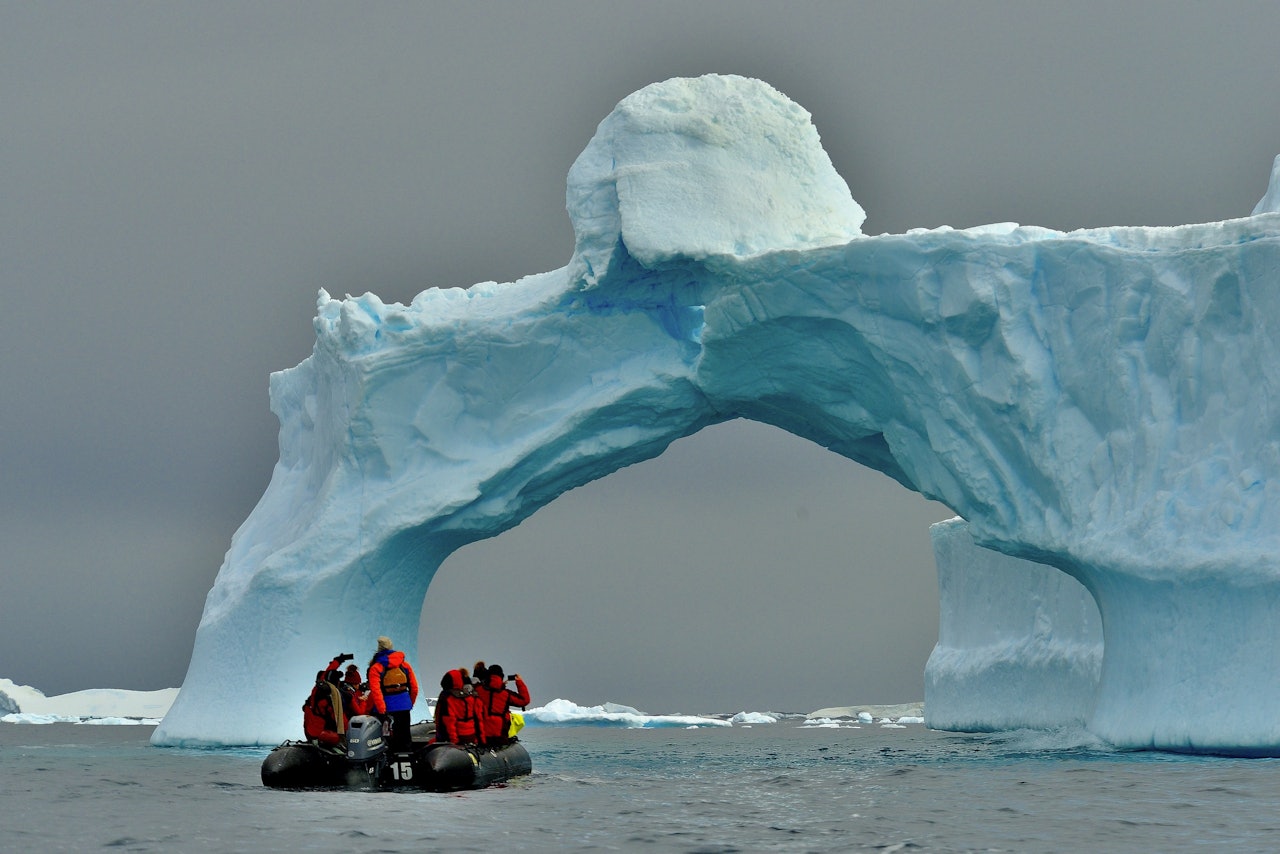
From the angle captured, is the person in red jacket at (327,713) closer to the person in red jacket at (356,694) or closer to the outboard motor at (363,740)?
the person in red jacket at (356,694)

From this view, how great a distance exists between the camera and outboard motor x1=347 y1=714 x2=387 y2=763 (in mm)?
15328

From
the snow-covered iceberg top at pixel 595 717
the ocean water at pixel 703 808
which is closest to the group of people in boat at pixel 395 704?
the ocean water at pixel 703 808

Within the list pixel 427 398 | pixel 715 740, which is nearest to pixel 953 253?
pixel 427 398

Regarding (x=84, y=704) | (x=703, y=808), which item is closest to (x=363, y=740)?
(x=703, y=808)

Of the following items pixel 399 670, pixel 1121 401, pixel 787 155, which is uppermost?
pixel 787 155

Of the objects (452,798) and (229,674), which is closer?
(452,798)

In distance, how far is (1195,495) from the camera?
18375 millimetres

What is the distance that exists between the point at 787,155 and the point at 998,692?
12130 mm

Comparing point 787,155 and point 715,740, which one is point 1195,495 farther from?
point 715,740

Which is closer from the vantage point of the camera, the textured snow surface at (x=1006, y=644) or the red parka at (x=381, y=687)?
the red parka at (x=381, y=687)

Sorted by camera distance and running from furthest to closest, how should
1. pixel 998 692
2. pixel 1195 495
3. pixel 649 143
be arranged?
pixel 998 692 → pixel 649 143 → pixel 1195 495

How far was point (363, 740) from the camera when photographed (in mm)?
15320

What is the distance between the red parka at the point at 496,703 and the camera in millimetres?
16234

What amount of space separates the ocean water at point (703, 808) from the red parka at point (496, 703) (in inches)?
26.1
